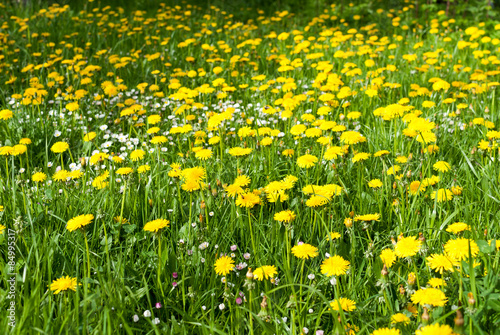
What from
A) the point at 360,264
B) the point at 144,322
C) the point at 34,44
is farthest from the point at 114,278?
the point at 34,44

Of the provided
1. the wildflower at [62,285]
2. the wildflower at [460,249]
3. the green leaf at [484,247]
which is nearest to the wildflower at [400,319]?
the wildflower at [460,249]

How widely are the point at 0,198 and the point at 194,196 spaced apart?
0.92 metres

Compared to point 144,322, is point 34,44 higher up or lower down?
higher up

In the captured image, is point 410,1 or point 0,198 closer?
point 0,198

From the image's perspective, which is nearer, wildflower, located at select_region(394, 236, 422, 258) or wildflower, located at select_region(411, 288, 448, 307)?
wildflower, located at select_region(411, 288, 448, 307)

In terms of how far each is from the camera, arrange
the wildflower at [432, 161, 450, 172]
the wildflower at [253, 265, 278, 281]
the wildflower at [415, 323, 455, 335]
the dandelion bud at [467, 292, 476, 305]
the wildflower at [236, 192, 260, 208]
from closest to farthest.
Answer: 1. the wildflower at [415, 323, 455, 335]
2. the dandelion bud at [467, 292, 476, 305]
3. the wildflower at [253, 265, 278, 281]
4. the wildflower at [236, 192, 260, 208]
5. the wildflower at [432, 161, 450, 172]

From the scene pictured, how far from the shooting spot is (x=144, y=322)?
57.9 inches

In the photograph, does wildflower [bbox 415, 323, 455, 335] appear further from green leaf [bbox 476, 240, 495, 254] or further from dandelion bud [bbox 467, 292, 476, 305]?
green leaf [bbox 476, 240, 495, 254]

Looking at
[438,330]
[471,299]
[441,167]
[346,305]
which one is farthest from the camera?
[441,167]

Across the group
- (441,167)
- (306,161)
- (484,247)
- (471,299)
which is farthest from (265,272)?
(441,167)

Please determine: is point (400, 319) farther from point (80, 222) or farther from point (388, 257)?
point (80, 222)

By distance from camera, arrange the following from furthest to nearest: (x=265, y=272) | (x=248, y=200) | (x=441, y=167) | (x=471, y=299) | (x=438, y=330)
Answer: (x=441, y=167) < (x=248, y=200) < (x=265, y=272) < (x=471, y=299) < (x=438, y=330)

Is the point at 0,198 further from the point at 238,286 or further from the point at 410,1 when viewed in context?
the point at 410,1

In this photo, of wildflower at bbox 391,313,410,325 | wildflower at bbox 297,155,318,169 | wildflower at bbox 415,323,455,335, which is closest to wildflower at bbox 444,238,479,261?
wildflower at bbox 391,313,410,325
